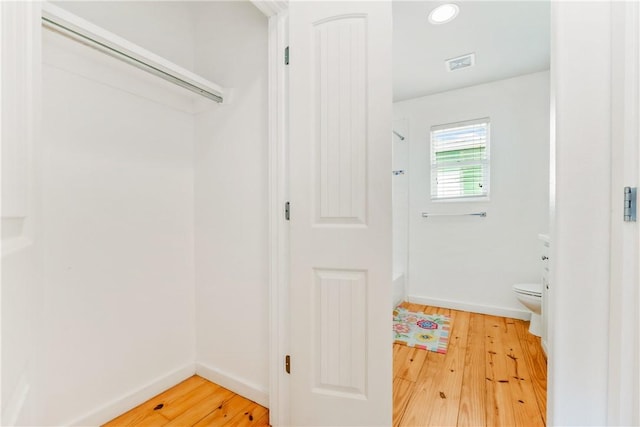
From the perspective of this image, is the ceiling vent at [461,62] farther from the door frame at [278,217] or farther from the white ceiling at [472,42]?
the door frame at [278,217]

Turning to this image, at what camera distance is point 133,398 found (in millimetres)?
1419

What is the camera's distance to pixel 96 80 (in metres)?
1.29

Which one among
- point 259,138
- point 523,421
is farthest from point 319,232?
Answer: point 523,421

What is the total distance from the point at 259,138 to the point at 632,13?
1380mm

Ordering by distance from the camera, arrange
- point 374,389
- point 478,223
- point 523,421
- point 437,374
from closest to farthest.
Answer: point 374,389, point 523,421, point 437,374, point 478,223

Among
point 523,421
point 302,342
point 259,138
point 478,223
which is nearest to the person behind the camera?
point 302,342

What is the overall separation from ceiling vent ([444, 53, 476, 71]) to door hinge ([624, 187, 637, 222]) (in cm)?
206

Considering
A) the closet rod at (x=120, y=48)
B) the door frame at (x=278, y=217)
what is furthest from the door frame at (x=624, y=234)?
the closet rod at (x=120, y=48)

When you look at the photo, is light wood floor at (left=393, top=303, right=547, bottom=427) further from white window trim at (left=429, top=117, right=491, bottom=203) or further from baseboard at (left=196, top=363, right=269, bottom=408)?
white window trim at (left=429, top=117, right=491, bottom=203)

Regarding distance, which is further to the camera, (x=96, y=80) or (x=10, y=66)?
(x=96, y=80)

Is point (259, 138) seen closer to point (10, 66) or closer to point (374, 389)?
point (10, 66)

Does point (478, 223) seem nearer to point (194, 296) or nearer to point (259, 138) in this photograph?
point (259, 138)

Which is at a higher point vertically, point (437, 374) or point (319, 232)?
point (319, 232)

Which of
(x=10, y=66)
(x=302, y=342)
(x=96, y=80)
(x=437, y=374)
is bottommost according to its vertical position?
(x=437, y=374)
